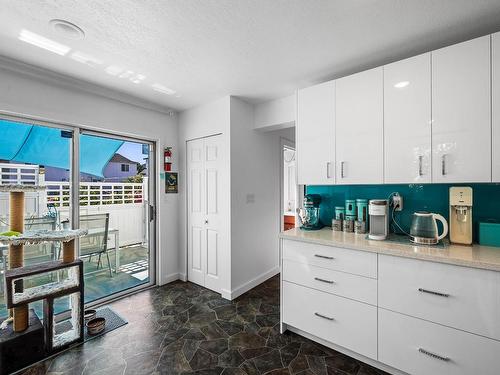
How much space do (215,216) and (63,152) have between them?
6.12 ft

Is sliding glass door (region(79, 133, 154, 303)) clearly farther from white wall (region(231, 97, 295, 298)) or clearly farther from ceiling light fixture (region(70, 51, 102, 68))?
white wall (region(231, 97, 295, 298))

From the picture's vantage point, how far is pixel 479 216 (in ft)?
6.22

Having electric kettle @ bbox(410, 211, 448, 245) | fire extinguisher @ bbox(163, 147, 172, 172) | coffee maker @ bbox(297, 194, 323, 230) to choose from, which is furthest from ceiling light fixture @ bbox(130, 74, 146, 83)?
electric kettle @ bbox(410, 211, 448, 245)

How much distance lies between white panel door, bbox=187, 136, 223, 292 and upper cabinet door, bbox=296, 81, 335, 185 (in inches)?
45.7

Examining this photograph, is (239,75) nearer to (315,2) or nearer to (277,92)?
(277,92)

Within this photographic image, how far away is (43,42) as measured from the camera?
1.84m

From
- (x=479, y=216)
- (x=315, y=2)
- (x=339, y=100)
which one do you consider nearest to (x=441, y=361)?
(x=479, y=216)

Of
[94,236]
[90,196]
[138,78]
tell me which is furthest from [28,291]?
[138,78]

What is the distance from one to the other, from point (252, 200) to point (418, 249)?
6.50ft

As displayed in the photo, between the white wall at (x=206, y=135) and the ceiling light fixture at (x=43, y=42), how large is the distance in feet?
5.10

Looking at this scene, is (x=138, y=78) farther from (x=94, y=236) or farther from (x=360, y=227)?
(x=360, y=227)

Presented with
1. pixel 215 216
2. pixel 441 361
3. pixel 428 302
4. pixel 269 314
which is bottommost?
pixel 269 314

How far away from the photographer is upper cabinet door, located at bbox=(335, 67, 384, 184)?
198 centimetres

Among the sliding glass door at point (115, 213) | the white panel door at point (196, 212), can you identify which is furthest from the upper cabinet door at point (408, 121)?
the sliding glass door at point (115, 213)
